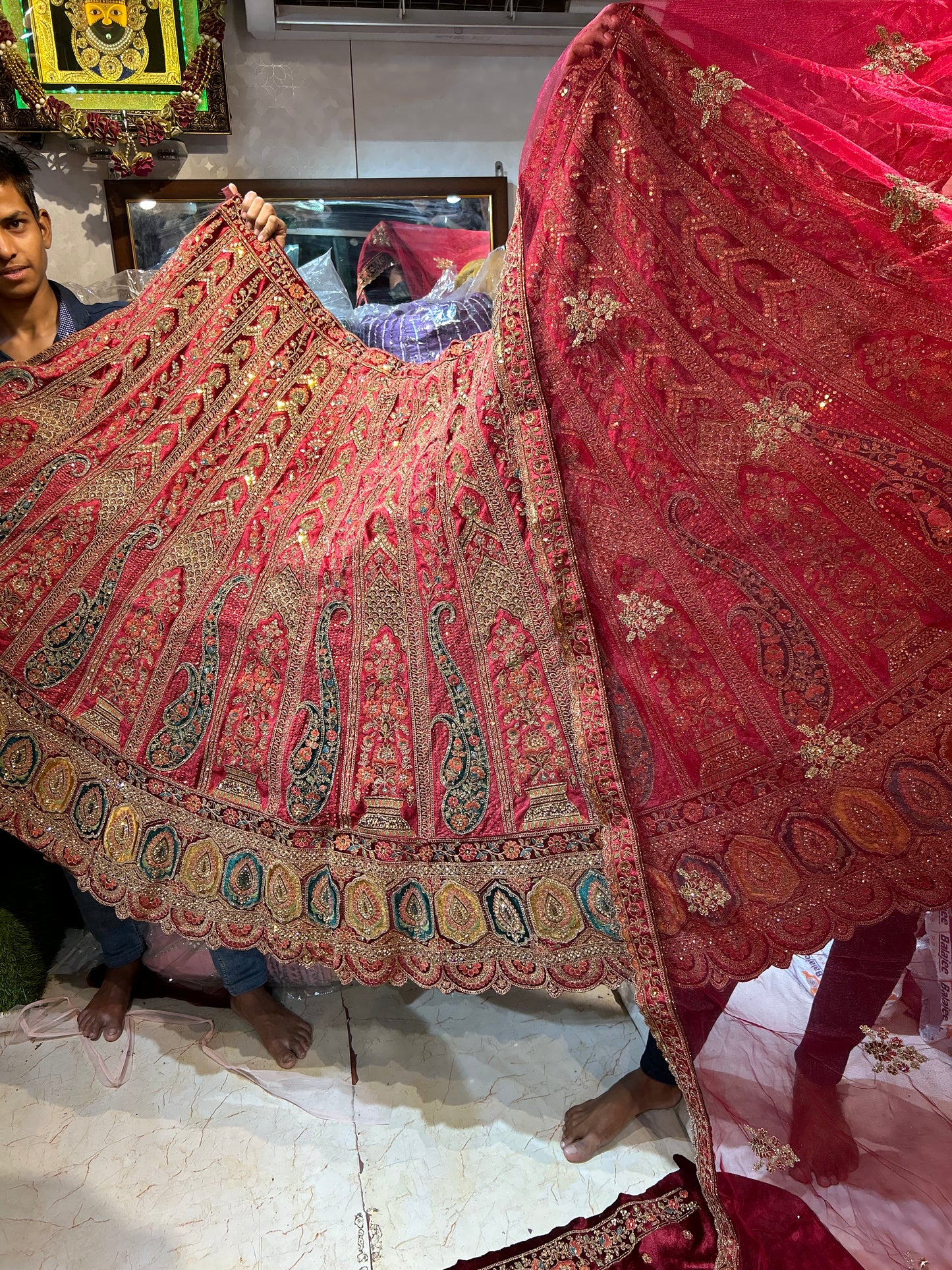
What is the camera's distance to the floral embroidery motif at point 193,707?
1.24 meters

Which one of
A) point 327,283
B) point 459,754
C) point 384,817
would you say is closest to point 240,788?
point 384,817

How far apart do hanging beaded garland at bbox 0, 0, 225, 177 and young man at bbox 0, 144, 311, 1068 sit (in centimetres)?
15

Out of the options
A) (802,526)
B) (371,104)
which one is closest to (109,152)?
(371,104)

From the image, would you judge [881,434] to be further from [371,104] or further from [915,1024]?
[371,104]

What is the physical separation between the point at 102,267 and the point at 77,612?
115 cm

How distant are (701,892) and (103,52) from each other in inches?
83.9

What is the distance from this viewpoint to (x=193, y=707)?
4.09 ft

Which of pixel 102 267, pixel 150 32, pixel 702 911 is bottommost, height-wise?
pixel 702 911

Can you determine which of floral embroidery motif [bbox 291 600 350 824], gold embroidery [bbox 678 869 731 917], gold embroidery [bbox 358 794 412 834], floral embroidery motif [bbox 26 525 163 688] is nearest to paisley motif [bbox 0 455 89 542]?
floral embroidery motif [bbox 26 525 163 688]

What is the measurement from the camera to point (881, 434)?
85 cm

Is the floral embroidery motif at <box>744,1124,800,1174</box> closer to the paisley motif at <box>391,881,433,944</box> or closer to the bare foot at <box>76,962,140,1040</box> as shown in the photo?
the paisley motif at <box>391,881,433,944</box>

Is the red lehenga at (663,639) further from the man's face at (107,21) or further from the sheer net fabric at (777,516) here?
the man's face at (107,21)

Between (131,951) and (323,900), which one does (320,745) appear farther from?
(131,951)

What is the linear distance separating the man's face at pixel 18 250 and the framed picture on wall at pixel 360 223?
13.9 inches
